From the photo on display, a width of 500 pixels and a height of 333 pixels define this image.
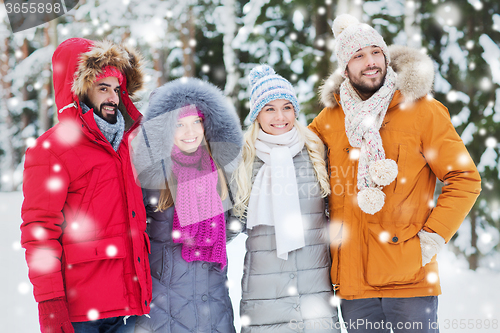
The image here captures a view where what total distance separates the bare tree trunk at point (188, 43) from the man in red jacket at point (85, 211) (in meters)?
6.50

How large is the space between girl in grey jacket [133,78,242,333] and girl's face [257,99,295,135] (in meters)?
0.26

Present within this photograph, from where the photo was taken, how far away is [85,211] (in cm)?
192

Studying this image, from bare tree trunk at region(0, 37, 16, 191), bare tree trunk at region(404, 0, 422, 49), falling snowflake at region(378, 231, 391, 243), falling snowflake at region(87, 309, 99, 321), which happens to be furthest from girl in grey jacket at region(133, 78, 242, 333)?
bare tree trunk at region(0, 37, 16, 191)

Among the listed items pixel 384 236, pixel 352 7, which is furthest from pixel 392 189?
pixel 352 7

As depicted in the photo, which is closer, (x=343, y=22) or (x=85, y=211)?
(x=85, y=211)

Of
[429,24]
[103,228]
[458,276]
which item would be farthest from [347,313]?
[429,24]

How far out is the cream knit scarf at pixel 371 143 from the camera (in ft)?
7.11

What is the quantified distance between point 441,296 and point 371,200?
2915 mm

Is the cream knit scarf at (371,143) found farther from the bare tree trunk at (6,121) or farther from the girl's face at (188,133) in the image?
the bare tree trunk at (6,121)

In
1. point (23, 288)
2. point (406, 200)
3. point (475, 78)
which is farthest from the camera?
point (475, 78)

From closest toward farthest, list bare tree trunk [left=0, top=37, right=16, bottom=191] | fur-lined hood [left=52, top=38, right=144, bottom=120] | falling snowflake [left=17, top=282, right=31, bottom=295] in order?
1. fur-lined hood [left=52, top=38, right=144, bottom=120]
2. falling snowflake [left=17, top=282, right=31, bottom=295]
3. bare tree trunk [left=0, top=37, right=16, bottom=191]

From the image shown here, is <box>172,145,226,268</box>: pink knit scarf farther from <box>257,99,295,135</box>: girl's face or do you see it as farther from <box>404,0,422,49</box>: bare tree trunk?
<box>404,0,422,49</box>: bare tree trunk

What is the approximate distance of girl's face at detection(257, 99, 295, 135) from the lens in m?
2.57

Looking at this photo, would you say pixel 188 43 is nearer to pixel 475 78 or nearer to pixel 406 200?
pixel 475 78
